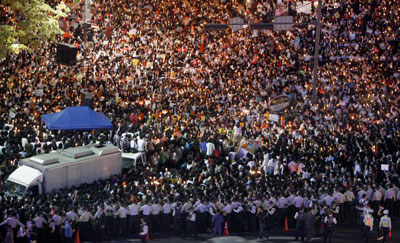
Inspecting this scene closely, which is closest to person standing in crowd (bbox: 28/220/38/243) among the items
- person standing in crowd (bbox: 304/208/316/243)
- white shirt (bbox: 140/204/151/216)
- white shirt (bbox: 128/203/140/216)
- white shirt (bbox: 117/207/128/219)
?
white shirt (bbox: 117/207/128/219)

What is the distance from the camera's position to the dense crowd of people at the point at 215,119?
19.4 m

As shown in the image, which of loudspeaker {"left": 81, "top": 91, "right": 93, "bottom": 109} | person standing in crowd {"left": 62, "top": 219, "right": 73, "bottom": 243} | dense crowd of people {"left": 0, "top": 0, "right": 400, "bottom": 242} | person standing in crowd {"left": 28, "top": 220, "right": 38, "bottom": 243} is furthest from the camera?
loudspeaker {"left": 81, "top": 91, "right": 93, "bottom": 109}

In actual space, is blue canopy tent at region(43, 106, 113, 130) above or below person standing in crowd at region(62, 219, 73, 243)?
above

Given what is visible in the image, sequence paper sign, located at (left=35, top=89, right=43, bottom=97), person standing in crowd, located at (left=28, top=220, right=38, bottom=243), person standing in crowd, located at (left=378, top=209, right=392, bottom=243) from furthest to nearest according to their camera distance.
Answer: paper sign, located at (left=35, top=89, right=43, bottom=97) → person standing in crowd, located at (left=378, top=209, right=392, bottom=243) → person standing in crowd, located at (left=28, top=220, right=38, bottom=243)

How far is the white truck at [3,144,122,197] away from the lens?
19844 mm

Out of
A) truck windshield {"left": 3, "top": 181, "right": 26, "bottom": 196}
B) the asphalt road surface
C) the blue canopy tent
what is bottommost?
the asphalt road surface

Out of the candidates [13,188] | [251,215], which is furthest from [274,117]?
[13,188]

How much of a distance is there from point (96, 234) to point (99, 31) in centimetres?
2092

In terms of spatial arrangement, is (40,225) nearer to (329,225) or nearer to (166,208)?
(166,208)

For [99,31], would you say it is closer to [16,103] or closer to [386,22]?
[16,103]

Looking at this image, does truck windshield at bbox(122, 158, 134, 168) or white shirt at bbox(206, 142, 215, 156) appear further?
white shirt at bbox(206, 142, 215, 156)

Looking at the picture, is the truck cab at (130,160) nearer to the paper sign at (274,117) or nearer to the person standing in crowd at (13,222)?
the paper sign at (274,117)

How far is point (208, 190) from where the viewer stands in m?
20.6

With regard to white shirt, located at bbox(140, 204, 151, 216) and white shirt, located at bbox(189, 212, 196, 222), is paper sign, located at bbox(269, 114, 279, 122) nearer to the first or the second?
white shirt, located at bbox(189, 212, 196, 222)
